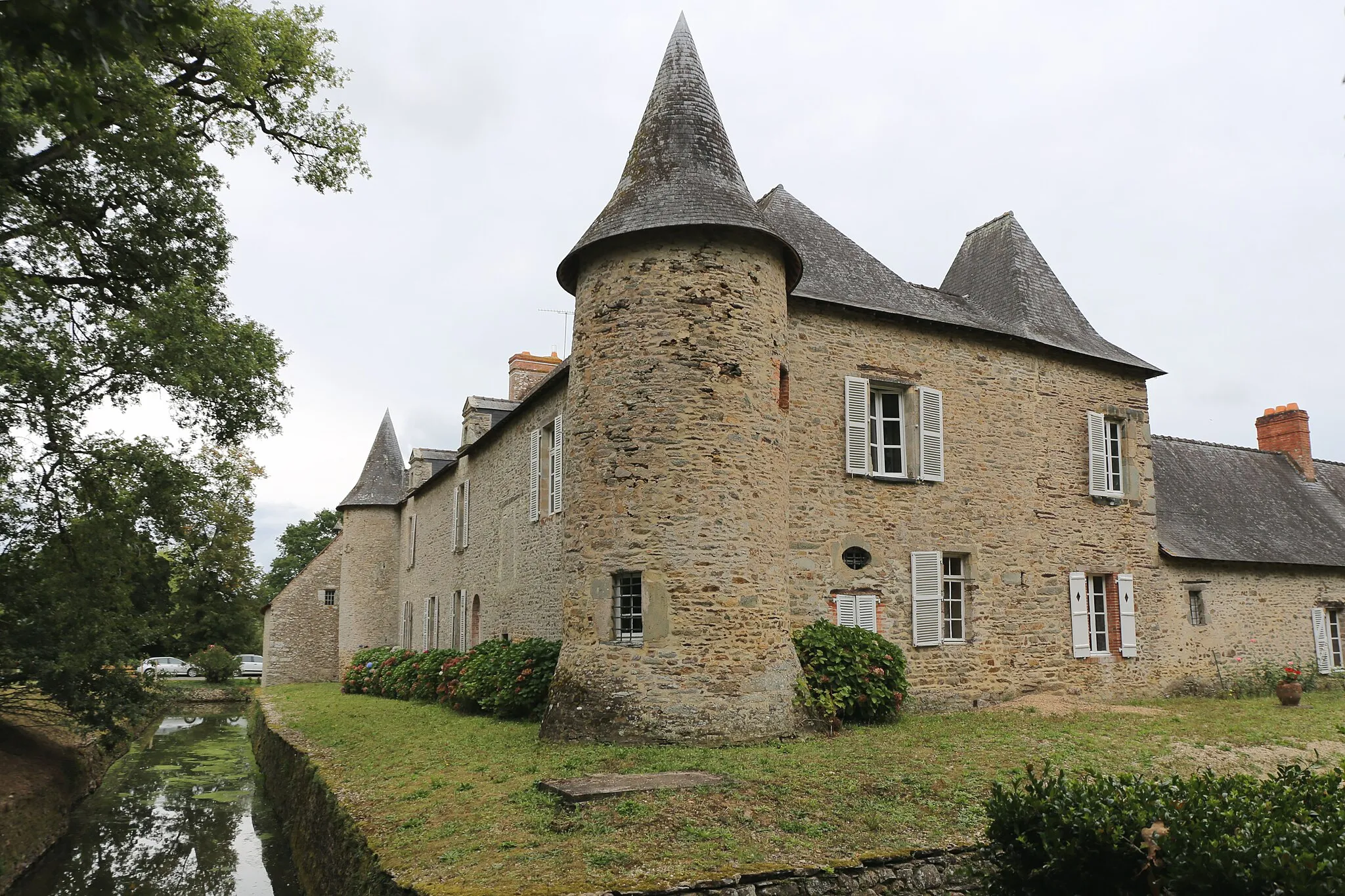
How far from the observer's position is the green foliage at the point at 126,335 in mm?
9320

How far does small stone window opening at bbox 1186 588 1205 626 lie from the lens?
14.6 m

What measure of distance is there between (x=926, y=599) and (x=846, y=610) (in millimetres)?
1313

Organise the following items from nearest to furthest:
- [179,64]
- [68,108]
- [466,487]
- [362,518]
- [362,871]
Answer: [68,108] → [362,871] → [179,64] → [466,487] → [362,518]

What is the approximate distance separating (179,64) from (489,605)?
395 inches

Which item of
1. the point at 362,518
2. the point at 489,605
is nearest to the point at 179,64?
the point at 489,605

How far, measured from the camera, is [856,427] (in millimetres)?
11852

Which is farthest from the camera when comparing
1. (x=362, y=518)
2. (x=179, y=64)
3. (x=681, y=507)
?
(x=362, y=518)

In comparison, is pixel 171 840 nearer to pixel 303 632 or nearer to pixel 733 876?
pixel 733 876

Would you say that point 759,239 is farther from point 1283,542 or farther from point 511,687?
point 1283,542

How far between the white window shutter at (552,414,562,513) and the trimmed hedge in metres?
2.03

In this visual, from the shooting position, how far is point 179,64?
10.3 metres

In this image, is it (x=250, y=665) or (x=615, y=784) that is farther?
(x=250, y=665)

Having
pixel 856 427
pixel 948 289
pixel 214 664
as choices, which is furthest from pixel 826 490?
pixel 214 664

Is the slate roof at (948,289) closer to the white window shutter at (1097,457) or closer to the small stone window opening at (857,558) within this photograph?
the white window shutter at (1097,457)
